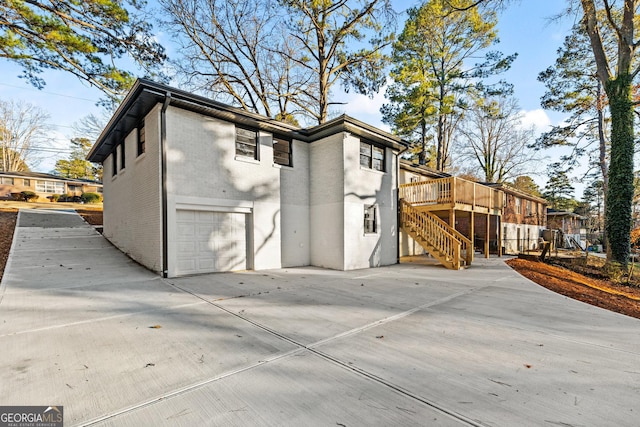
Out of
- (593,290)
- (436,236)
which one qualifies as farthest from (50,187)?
(593,290)

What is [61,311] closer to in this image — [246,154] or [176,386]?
[176,386]

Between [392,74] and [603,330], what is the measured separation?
18223 millimetres

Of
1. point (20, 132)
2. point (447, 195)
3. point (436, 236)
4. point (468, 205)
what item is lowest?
point (436, 236)

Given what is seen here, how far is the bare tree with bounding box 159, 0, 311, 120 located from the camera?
14.4 meters

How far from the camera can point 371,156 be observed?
35.3 ft

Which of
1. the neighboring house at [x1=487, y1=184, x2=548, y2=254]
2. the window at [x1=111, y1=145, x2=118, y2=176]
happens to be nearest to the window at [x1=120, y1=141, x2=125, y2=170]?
the window at [x1=111, y1=145, x2=118, y2=176]

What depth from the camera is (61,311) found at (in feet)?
14.5

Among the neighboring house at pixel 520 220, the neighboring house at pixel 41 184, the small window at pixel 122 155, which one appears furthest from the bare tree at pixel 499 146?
the neighboring house at pixel 41 184

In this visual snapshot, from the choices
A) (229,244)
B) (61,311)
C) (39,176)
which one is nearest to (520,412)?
(61,311)

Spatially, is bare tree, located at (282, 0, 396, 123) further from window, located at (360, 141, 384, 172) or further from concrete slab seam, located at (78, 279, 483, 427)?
concrete slab seam, located at (78, 279, 483, 427)

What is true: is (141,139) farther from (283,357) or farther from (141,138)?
(283,357)

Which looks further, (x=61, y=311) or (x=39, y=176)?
(x=39, y=176)

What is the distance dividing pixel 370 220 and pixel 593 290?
21.0ft

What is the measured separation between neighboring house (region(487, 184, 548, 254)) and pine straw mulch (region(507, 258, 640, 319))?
10596mm
